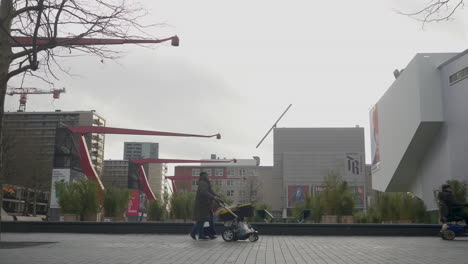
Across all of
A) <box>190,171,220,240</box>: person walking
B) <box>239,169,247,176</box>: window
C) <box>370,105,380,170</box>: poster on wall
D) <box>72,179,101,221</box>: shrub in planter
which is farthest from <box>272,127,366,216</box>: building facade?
<box>190,171,220,240</box>: person walking

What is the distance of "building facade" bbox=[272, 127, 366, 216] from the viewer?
121 m

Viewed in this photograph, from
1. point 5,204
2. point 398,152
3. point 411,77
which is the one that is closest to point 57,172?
point 411,77

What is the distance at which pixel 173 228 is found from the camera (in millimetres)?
17094

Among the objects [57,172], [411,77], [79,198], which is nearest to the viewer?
[79,198]

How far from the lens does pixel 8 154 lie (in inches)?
1779

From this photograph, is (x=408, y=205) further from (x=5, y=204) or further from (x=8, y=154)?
(x=5, y=204)

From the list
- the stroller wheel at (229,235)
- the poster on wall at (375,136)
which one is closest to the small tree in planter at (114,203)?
the stroller wheel at (229,235)

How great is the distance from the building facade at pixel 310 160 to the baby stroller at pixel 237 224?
344 ft

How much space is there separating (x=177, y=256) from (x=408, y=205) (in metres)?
17.8

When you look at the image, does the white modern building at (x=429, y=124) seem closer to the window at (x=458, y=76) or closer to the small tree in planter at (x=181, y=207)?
the window at (x=458, y=76)

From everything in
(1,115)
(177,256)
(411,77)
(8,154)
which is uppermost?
(411,77)

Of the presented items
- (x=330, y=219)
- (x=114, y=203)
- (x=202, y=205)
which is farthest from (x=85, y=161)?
(x=202, y=205)

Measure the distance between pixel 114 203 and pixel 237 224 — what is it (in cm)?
990

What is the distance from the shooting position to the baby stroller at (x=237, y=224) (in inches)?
496
